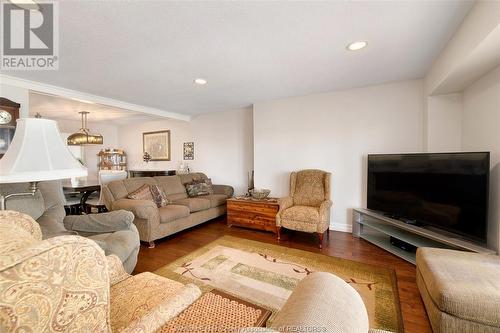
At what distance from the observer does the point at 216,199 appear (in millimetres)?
4203

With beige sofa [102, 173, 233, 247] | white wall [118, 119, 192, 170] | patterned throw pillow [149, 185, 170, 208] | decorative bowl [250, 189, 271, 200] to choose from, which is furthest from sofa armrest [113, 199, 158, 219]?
white wall [118, 119, 192, 170]

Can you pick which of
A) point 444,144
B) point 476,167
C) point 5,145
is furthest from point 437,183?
point 5,145

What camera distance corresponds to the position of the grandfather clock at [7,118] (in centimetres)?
273

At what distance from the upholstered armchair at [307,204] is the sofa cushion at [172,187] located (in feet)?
6.56

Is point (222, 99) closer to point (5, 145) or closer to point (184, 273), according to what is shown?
point (184, 273)

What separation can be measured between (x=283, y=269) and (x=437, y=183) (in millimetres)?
1891

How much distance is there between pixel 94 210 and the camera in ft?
13.8

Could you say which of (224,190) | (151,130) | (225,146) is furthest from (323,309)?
(151,130)

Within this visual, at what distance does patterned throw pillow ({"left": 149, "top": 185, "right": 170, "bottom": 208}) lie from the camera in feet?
11.4

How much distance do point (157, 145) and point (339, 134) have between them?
15.4 ft

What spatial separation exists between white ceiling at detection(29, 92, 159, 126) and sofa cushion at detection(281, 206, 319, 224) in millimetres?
3681

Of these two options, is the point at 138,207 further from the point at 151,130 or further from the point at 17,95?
the point at 151,130

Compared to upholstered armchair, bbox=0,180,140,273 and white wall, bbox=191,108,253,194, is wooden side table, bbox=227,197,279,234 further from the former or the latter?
upholstered armchair, bbox=0,180,140,273

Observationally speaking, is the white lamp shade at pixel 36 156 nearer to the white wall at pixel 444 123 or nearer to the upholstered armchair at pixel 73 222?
the upholstered armchair at pixel 73 222
